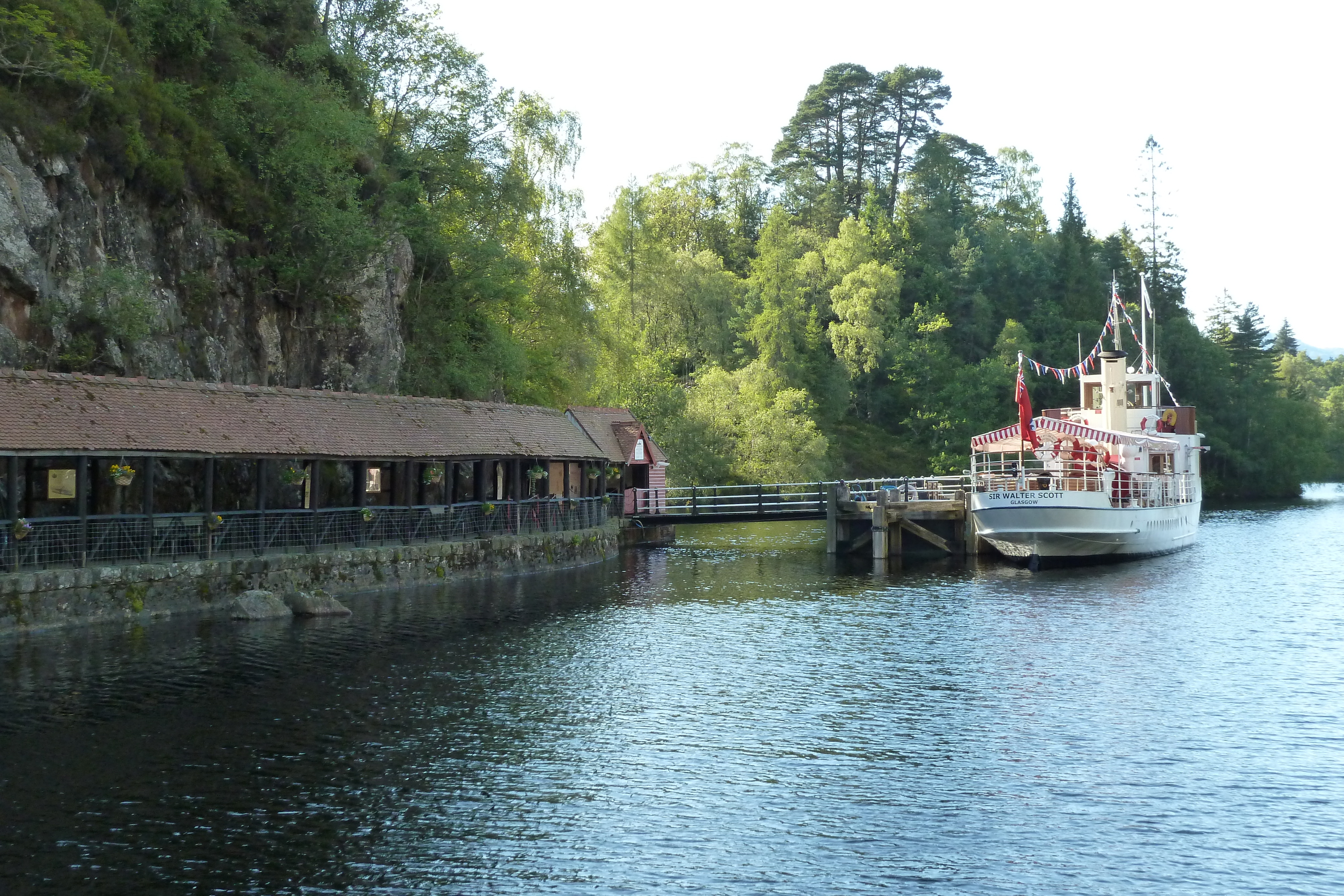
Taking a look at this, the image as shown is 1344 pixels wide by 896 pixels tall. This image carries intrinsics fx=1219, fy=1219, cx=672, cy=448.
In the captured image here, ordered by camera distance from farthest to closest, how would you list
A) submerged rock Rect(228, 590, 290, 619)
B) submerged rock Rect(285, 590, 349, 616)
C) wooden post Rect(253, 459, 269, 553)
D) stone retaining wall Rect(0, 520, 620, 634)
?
wooden post Rect(253, 459, 269, 553)
submerged rock Rect(285, 590, 349, 616)
submerged rock Rect(228, 590, 290, 619)
stone retaining wall Rect(0, 520, 620, 634)

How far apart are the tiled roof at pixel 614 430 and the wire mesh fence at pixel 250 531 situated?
9.55m

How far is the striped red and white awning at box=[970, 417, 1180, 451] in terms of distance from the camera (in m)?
44.7

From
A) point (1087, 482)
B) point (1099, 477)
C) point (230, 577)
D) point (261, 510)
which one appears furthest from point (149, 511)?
point (1087, 482)

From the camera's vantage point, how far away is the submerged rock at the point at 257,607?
28812mm

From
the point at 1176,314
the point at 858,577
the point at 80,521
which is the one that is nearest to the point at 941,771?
the point at 80,521

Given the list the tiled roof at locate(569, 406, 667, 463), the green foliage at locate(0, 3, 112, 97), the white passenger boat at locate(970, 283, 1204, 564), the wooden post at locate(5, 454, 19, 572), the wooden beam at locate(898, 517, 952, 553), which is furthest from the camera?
the tiled roof at locate(569, 406, 667, 463)

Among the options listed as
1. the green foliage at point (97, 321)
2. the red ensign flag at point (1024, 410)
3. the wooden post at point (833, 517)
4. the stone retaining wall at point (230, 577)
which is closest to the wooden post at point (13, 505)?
the stone retaining wall at point (230, 577)

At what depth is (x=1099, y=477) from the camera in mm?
43688

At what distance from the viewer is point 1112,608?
33000 mm

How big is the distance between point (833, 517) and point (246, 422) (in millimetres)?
24381

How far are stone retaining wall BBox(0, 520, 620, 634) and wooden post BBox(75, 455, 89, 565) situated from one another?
53cm

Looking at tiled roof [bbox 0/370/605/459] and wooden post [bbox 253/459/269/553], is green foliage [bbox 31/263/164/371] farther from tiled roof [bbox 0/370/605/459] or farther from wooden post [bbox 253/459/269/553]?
wooden post [bbox 253/459/269/553]

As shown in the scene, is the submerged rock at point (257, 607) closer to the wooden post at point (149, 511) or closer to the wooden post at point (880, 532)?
the wooden post at point (149, 511)

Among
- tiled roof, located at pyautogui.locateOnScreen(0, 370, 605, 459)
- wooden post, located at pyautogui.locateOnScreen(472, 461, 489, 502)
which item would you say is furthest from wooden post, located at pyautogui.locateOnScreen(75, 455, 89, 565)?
wooden post, located at pyautogui.locateOnScreen(472, 461, 489, 502)
